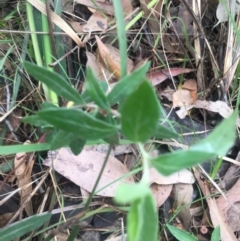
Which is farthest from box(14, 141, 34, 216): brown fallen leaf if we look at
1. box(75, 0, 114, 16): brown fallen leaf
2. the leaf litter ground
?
box(75, 0, 114, 16): brown fallen leaf

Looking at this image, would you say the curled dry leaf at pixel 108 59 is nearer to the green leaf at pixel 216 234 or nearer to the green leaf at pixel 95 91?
the green leaf at pixel 216 234

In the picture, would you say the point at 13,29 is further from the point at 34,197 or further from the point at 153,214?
the point at 153,214

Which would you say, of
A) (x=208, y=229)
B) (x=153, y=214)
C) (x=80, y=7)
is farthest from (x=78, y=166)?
(x=153, y=214)

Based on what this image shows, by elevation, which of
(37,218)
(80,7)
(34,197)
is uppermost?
(80,7)

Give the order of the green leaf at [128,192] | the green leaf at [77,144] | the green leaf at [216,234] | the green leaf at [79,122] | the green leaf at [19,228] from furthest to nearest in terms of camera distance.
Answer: the green leaf at [216,234]
the green leaf at [19,228]
the green leaf at [77,144]
the green leaf at [79,122]
the green leaf at [128,192]

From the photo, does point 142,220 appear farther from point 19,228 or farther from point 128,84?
point 19,228

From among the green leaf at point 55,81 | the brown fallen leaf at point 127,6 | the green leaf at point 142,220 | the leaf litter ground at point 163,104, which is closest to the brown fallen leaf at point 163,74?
the leaf litter ground at point 163,104
